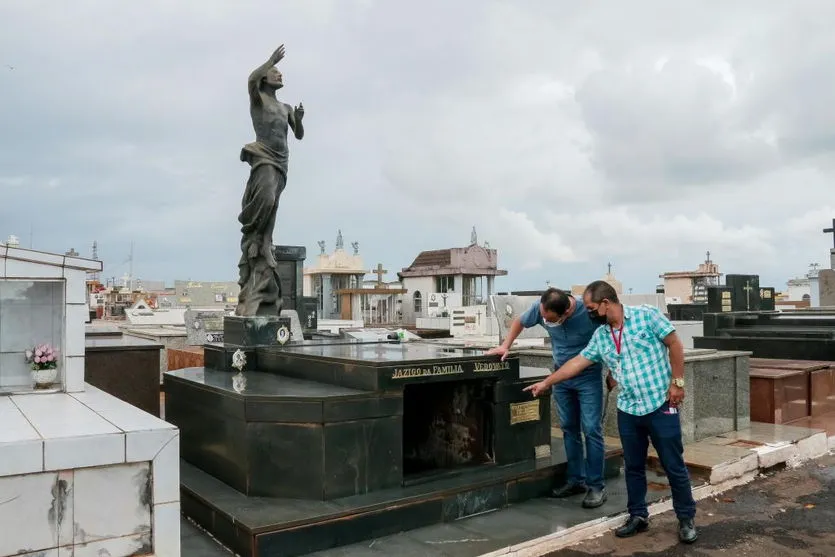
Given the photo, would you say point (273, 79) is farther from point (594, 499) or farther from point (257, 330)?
point (594, 499)

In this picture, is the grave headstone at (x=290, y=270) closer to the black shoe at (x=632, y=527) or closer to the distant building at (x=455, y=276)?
the black shoe at (x=632, y=527)

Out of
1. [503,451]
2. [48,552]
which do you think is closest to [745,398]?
[503,451]

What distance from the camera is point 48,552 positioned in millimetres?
3709

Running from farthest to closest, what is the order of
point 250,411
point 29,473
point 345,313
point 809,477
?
point 345,313 → point 809,477 → point 250,411 → point 29,473

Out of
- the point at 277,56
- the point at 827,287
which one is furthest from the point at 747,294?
the point at 277,56

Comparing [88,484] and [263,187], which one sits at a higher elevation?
[263,187]

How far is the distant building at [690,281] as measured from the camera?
48.5 m

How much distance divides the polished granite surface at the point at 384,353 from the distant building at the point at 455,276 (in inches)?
Result: 1292

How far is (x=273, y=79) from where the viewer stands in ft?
26.1

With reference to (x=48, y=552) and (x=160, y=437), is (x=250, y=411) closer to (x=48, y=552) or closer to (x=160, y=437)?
(x=160, y=437)

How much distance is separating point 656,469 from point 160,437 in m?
4.95

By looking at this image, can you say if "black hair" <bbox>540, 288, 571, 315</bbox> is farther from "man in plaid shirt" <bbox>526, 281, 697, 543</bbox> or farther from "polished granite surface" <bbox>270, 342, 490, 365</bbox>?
"polished granite surface" <bbox>270, 342, 490, 365</bbox>

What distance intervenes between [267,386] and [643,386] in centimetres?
308

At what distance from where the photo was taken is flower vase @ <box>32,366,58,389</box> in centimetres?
561
